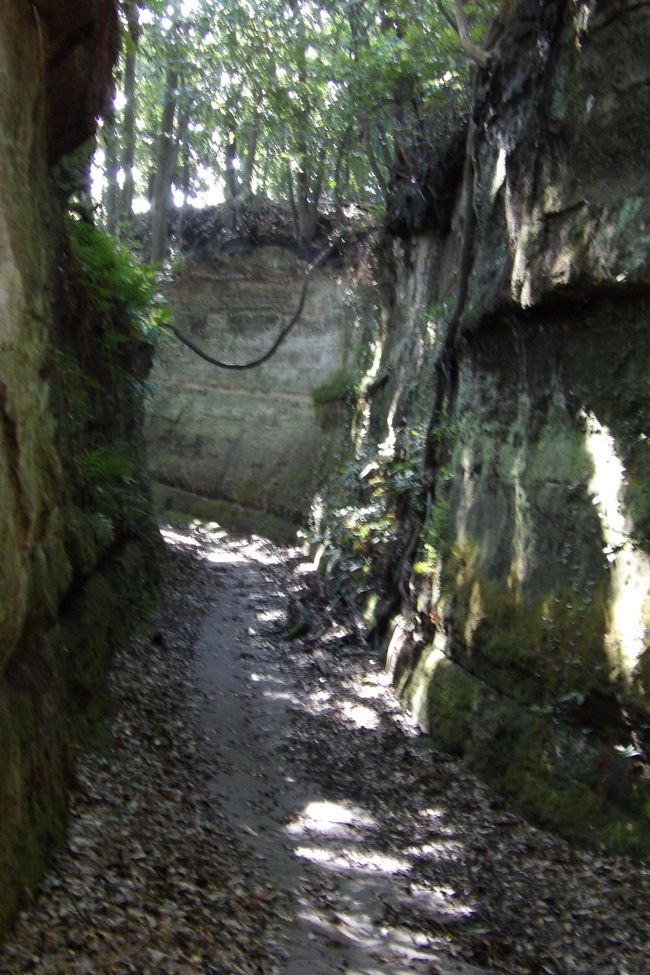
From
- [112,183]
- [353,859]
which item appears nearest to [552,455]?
[353,859]

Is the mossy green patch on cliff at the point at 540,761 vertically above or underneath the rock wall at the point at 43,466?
underneath

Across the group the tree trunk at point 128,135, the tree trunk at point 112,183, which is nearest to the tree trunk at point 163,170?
the tree trunk at point 128,135

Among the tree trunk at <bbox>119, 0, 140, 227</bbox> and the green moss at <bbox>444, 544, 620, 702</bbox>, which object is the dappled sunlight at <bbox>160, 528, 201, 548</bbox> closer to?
the tree trunk at <bbox>119, 0, 140, 227</bbox>

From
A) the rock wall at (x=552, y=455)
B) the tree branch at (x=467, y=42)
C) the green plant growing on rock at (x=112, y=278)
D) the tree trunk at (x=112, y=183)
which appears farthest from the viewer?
the tree trunk at (x=112, y=183)

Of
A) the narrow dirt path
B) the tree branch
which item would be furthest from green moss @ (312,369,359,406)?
the narrow dirt path

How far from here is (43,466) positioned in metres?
5.38

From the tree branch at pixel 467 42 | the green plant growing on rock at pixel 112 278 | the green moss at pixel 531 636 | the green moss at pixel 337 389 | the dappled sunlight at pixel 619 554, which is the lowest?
the green moss at pixel 531 636

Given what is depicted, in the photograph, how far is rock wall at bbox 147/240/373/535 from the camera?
20.2m

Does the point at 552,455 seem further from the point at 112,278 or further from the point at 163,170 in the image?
the point at 163,170

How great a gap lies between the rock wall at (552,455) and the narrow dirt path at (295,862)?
1.85 ft

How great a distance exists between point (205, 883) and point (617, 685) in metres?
3.20

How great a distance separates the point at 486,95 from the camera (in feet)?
33.2

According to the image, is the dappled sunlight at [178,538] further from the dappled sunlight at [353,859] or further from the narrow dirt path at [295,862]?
the dappled sunlight at [353,859]

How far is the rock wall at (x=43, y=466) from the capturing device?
446 centimetres
